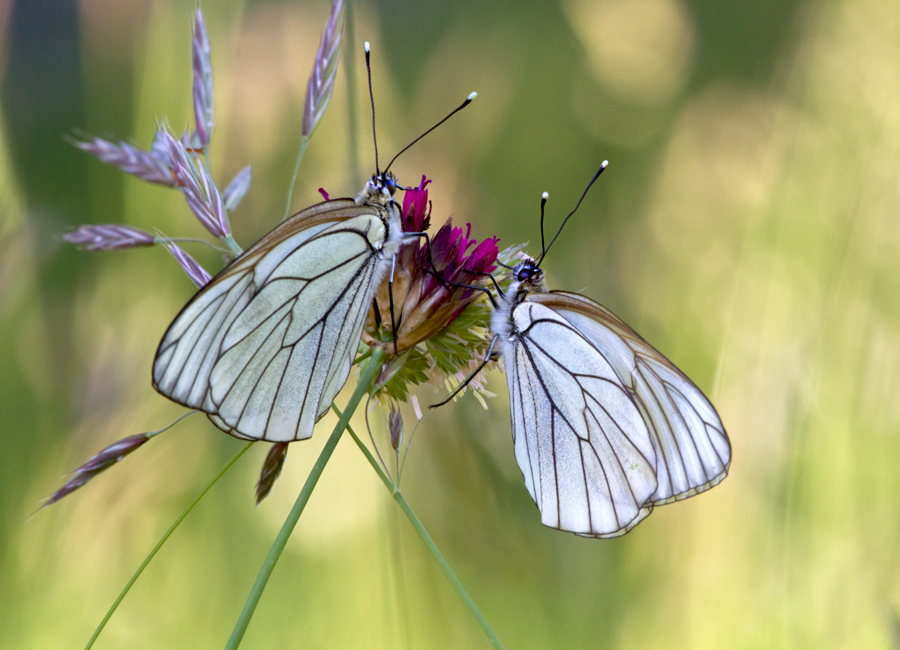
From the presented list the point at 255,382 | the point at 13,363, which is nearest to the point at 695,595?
the point at 255,382

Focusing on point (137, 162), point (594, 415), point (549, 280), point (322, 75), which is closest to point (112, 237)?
point (137, 162)

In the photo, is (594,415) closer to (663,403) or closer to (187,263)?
(663,403)

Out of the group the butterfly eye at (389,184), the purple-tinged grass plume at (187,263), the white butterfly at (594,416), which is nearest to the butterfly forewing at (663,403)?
the white butterfly at (594,416)

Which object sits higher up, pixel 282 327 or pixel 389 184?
pixel 389 184

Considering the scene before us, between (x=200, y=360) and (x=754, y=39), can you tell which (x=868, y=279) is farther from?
(x=200, y=360)

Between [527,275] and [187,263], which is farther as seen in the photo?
[527,275]

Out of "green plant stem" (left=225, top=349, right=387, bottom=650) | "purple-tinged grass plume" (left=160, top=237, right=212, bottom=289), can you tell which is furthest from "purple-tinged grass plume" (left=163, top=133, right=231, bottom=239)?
"green plant stem" (left=225, top=349, right=387, bottom=650)
